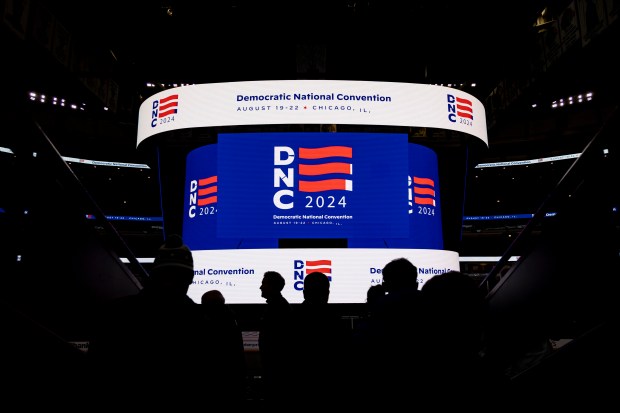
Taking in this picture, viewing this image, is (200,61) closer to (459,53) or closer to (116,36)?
(116,36)

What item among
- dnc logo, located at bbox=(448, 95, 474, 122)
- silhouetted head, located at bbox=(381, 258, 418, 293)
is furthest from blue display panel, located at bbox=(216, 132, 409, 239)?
silhouetted head, located at bbox=(381, 258, 418, 293)

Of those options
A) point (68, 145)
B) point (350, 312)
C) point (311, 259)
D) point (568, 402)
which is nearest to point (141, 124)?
point (311, 259)

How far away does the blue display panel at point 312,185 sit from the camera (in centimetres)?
584

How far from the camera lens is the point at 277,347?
2914mm

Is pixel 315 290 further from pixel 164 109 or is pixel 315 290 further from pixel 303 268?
pixel 164 109

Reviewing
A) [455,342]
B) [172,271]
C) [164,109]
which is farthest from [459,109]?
[172,271]

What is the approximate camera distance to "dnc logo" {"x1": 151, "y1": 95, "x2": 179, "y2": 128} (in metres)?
6.09

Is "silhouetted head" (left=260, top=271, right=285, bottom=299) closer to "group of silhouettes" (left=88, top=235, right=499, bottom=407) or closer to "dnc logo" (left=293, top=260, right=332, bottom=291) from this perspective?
"group of silhouettes" (left=88, top=235, right=499, bottom=407)

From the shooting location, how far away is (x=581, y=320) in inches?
152

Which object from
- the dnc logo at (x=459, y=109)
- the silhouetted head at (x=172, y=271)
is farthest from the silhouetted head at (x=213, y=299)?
the dnc logo at (x=459, y=109)

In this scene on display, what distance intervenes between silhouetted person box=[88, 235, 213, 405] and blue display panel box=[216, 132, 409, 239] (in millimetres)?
4221

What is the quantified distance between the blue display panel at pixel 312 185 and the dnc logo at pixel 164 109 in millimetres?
697

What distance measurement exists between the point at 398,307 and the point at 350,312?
5.34 meters

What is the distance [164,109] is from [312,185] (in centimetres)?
214
